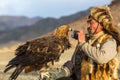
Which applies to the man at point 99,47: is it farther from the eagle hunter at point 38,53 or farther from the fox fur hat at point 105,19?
the eagle hunter at point 38,53

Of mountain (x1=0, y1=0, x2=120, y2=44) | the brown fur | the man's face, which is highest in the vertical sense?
mountain (x1=0, y1=0, x2=120, y2=44)

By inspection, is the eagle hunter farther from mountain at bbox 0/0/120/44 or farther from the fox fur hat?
mountain at bbox 0/0/120/44

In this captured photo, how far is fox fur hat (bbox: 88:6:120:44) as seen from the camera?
6.64 meters

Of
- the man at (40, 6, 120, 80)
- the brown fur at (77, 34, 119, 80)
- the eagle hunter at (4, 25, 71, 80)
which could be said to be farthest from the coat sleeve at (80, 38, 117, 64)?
the eagle hunter at (4, 25, 71, 80)

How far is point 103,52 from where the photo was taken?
648cm

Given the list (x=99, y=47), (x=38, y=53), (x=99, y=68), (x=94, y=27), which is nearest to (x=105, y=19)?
(x=94, y=27)

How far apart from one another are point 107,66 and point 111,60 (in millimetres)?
97

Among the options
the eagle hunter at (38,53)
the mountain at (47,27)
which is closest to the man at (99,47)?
the eagle hunter at (38,53)

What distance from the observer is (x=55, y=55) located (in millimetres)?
9172

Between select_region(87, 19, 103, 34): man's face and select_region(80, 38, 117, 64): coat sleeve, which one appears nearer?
select_region(80, 38, 117, 64): coat sleeve

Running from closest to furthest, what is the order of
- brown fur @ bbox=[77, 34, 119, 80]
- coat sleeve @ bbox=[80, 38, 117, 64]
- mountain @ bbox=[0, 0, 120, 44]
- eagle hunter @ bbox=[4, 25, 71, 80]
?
1. coat sleeve @ bbox=[80, 38, 117, 64]
2. brown fur @ bbox=[77, 34, 119, 80]
3. eagle hunter @ bbox=[4, 25, 71, 80]
4. mountain @ bbox=[0, 0, 120, 44]

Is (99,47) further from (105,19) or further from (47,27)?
(47,27)

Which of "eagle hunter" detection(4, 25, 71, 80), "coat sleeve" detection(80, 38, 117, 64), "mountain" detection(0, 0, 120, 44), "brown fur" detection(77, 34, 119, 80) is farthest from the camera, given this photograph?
"mountain" detection(0, 0, 120, 44)

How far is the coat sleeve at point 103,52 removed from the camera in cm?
646
